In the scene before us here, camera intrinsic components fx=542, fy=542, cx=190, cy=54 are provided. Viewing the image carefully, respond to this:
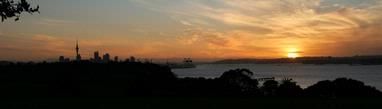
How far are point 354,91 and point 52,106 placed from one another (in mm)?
20003

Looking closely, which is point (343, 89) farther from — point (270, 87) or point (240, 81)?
point (240, 81)

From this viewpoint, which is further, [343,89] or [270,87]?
[270,87]

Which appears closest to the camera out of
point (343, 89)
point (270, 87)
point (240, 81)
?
point (343, 89)

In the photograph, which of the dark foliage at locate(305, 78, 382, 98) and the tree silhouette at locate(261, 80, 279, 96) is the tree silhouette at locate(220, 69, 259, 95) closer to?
the tree silhouette at locate(261, 80, 279, 96)

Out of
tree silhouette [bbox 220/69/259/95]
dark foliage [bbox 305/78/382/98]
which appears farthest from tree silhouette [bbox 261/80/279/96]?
dark foliage [bbox 305/78/382/98]

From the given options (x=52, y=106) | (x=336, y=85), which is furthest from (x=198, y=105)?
(x=336, y=85)

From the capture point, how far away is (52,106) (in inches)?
816

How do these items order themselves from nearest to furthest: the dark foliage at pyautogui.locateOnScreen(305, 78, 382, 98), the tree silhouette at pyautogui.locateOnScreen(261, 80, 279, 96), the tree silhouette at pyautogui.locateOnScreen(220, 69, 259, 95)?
the dark foliage at pyautogui.locateOnScreen(305, 78, 382, 98)
the tree silhouette at pyautogui.locateOnScreen(261, 80, 279, 96)
the tree silhouette at pyautogui.locateOnScreen(220, 69, 259, 95)

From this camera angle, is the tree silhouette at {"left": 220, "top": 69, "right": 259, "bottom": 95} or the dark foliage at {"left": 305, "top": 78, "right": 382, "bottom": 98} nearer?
the dark foliage at {"left": 305, "top": 78, "right": 382, "bottom": 98}

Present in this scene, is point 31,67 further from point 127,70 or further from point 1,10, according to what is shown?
point 1,10

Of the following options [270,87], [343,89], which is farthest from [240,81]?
[343,89]

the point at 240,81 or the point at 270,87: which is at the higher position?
the point at 240,81

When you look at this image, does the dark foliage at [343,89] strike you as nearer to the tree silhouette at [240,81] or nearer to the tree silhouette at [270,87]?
the tree silhouette at [270,87]

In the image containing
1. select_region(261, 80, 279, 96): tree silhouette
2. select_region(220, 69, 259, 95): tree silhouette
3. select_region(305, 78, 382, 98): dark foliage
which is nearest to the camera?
select_region(305, 78, 382, 98): dark foliage
